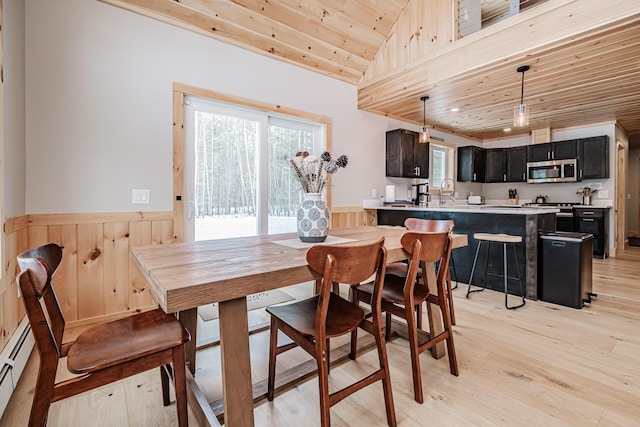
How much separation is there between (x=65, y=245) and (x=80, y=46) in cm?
161

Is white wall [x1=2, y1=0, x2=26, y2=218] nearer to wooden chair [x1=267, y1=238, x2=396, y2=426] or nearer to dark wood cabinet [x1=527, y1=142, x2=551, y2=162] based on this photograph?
wooden chair [x1=267, y1=238, x2=396, y2=426]

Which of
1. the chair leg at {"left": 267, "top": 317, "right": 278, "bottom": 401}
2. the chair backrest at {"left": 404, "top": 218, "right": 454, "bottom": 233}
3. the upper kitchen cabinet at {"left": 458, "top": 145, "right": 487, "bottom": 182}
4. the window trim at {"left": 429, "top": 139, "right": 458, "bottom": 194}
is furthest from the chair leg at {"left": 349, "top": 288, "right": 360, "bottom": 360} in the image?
the upper kitchen cabinet at {"left": 458, "top": 145, "right": 487, "bottom": 182}

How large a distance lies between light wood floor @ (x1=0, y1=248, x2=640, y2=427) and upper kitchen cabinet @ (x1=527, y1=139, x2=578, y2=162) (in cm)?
427

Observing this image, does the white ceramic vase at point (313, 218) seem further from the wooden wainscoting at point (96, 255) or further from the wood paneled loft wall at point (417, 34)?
the wood paneled loft wall at point (417, 34)

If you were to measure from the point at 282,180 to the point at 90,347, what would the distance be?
9.03 ft

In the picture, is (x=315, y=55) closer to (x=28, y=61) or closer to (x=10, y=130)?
(x=28, y=61)

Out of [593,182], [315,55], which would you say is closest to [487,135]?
[593,182]

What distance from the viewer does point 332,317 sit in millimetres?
1388

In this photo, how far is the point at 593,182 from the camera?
554 cm

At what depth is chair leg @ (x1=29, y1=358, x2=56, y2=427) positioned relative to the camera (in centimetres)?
91

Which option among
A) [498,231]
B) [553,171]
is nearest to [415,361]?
[498,231]

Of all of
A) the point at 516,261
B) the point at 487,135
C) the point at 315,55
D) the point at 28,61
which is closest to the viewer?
the point at 28,61

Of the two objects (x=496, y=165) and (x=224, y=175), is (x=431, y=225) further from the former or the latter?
(x=496, y=165)

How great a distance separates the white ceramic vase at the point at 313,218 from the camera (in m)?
1.68
